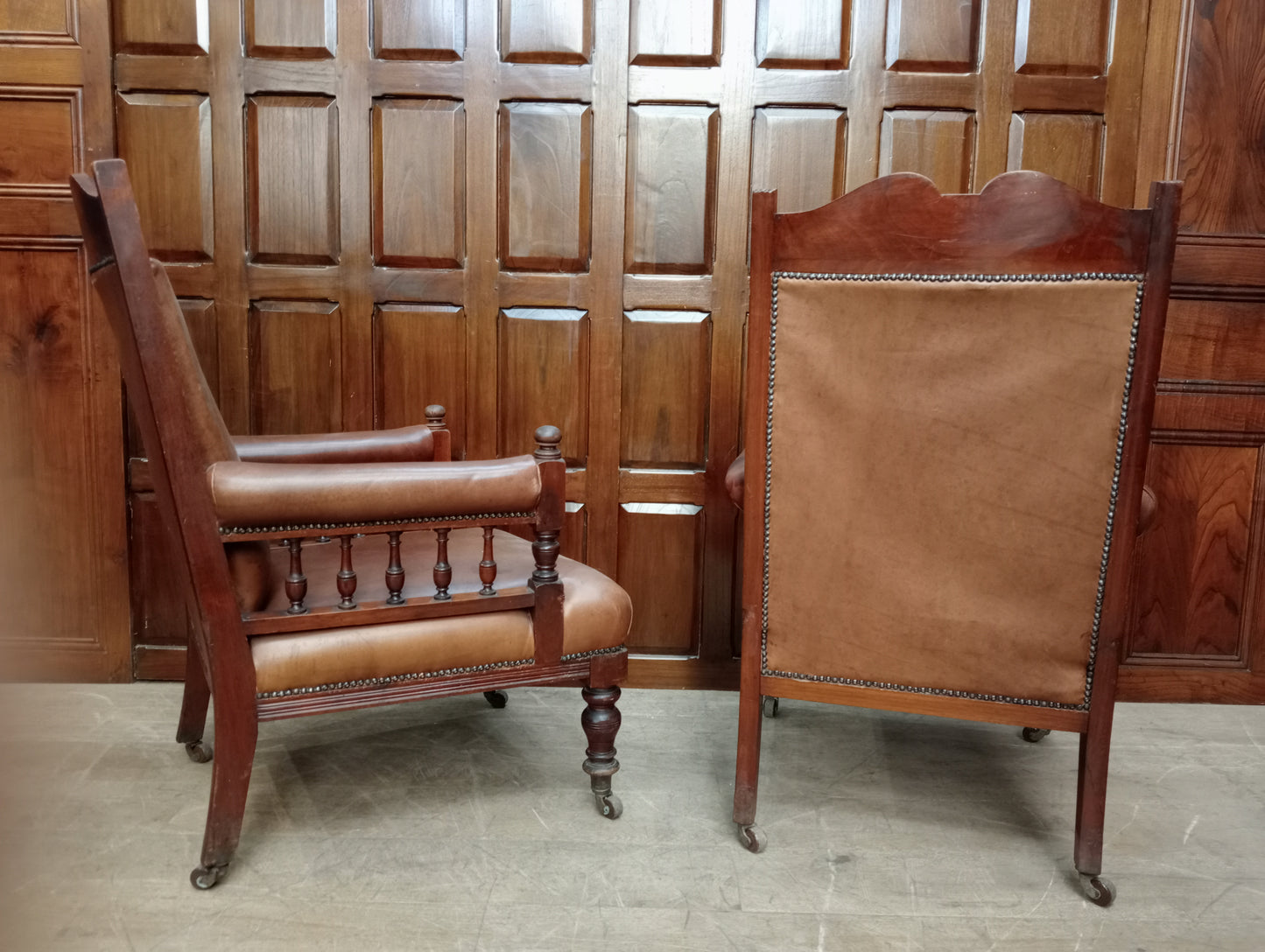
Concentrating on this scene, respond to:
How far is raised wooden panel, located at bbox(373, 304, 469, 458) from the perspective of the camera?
2346 millimetres

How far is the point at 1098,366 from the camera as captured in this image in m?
1.43

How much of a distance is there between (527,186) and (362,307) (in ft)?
1.66

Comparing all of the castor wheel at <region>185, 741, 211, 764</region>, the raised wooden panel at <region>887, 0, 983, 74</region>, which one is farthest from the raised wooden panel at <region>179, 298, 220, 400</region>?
the raised wooden panel at <region>887, 0, 983, 74</region>

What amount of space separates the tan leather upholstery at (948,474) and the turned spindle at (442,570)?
52 cm

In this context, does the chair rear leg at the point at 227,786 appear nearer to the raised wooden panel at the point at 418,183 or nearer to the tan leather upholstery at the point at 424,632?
the tan leather upholstery at the point at 424,632

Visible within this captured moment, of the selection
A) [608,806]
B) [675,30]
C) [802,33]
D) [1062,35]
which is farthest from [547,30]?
[608,806]

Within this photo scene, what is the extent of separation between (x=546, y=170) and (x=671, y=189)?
31cm

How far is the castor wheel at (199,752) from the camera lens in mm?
1948

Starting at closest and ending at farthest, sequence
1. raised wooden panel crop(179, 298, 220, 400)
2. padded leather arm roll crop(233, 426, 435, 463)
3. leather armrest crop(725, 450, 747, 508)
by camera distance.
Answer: leather armrest crop(725, 450, 747, 508), padded leather arm roll crop(233, 426, 435, 463), raised wooden panel crop(179, 298, 220, 400)

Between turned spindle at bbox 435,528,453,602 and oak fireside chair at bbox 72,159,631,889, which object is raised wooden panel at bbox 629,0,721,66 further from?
turned spindle at bbox 435,528,453,602

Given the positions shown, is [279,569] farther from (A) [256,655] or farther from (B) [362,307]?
(B) [362,307]

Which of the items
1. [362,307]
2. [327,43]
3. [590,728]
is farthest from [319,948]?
[327,43]

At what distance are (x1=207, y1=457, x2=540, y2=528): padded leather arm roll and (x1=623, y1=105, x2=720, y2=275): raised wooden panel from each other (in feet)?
3.14

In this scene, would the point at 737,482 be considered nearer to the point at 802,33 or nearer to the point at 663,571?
the point at 663,571
